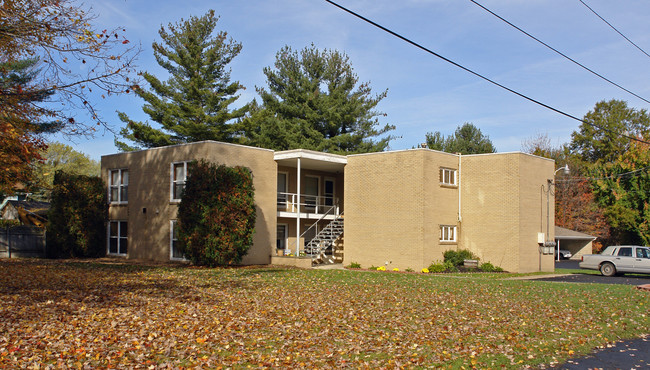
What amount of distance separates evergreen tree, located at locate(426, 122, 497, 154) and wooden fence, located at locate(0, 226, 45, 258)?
3586cm

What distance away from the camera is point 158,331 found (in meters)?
9.78

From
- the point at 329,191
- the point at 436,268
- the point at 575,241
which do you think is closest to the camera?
the point at 436,268

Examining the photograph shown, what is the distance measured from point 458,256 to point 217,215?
1146 cm

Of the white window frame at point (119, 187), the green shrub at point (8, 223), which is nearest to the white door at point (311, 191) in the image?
the white window frame at point (119, 187)

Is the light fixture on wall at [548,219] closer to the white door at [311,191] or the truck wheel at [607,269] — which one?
the truck wheel at [607,269]

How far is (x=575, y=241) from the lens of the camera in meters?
51.2

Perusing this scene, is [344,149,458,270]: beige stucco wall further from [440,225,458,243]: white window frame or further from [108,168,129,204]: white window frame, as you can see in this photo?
[108,168,129,204]: white window frame

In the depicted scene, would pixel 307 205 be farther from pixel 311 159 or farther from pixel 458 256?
pixel 458 256

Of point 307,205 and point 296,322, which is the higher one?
point 307,205

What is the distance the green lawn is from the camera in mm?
8461

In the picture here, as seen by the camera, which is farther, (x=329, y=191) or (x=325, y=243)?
(x=329, y=191)

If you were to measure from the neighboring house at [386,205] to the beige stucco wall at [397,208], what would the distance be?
0.15 feet

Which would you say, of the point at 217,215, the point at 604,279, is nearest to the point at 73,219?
the point at 217,215

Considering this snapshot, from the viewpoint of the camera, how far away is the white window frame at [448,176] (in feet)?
89.8
